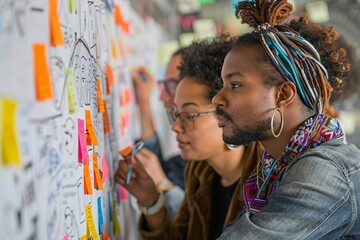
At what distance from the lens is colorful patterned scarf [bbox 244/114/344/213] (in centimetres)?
127

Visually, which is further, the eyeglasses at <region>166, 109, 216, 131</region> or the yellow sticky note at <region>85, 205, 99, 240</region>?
the eyeglasses at <region>166, 109, 216, 131</region>

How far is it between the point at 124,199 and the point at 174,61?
0.81 metres

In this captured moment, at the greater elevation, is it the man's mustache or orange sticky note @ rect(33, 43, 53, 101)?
orange sticky note @ rect(33, 43, 53, 101)

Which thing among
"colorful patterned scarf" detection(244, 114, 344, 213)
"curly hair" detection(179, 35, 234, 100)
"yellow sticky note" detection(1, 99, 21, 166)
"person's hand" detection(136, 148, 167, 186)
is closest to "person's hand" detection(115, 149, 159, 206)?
"person's hand" detection(136, 148, 167, 186)

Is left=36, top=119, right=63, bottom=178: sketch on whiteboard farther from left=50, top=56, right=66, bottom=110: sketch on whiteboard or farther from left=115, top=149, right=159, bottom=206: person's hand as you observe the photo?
left=115, top=149, right=159, bottom=206: person's hand

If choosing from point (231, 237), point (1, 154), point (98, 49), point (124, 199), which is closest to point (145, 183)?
point (124, 199)

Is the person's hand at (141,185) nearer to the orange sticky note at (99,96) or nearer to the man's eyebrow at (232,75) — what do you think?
the orange sticky note at (99,96)

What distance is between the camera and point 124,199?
2.01m

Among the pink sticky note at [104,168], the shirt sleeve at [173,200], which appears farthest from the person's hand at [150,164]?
the pink sticky note at [104,168]

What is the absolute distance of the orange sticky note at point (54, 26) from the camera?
0.95 meters

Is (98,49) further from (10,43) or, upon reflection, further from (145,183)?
(10,43)

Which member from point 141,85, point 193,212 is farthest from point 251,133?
point 141,85

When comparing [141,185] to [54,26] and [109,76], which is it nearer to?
[109,76]

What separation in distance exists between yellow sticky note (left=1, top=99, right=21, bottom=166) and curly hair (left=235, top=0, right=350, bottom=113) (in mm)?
738
